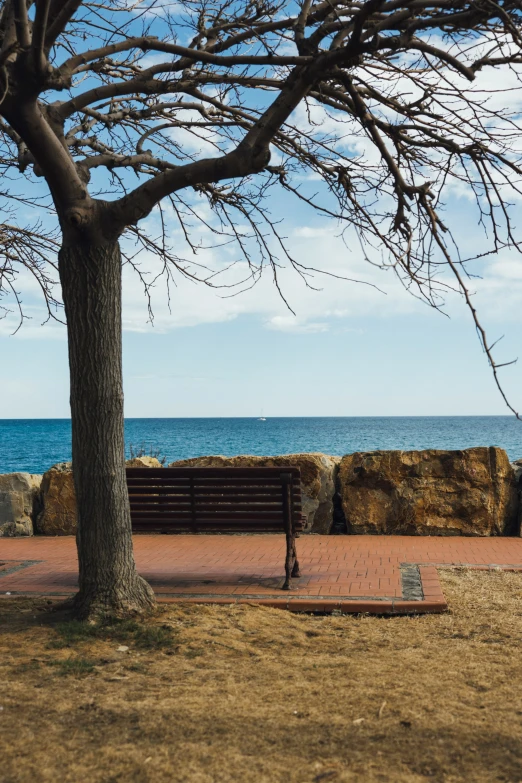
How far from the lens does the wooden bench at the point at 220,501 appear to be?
22.2 ft

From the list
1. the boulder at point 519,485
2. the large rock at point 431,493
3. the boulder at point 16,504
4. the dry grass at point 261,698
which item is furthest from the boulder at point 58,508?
the boulder at point 519,485

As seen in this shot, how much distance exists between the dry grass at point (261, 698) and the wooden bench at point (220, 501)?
1017 mm

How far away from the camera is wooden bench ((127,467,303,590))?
6.77m

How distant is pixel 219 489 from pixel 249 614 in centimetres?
148

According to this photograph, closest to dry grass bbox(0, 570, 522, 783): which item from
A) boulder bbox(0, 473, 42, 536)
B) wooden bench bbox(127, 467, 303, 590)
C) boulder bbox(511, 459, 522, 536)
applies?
wooden bench bbox(127, 467, 303, 590)

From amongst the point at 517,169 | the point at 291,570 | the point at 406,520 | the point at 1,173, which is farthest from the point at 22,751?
the point at 406,520

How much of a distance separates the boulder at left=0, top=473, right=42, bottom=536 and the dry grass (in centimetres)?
450

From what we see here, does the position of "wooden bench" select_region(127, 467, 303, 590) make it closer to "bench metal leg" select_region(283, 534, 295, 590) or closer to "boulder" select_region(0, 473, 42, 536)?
Result: "bench metal leg" select_region(283, 534, 295, 590)

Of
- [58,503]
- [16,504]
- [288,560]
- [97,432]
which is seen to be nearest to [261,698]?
[97,432]

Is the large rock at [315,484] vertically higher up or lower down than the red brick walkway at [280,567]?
higher up

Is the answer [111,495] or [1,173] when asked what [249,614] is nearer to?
[111,495]

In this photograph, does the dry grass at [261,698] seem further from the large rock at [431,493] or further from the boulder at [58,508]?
the boulder at [58,508]

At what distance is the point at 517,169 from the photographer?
565 centimetres

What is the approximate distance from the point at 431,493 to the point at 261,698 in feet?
20.2
